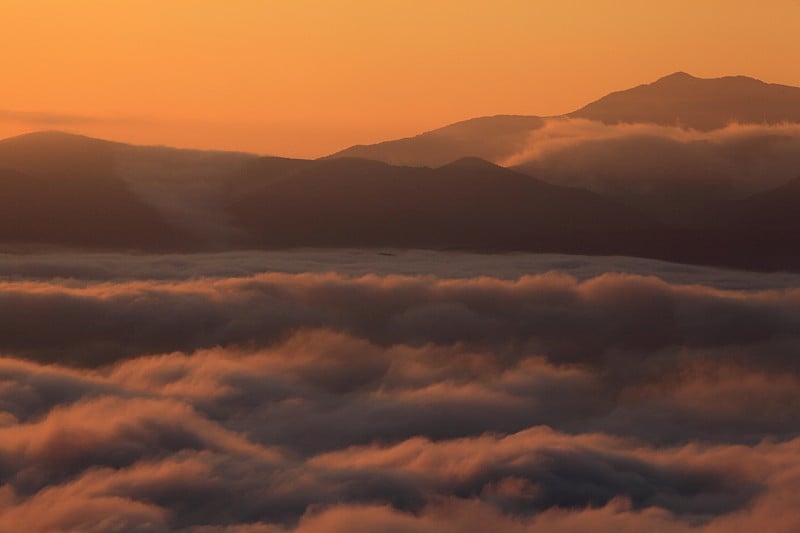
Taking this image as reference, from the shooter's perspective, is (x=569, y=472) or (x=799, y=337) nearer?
(x=569, y=472)

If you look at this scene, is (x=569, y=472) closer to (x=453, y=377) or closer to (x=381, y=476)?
(x=381, y=476)

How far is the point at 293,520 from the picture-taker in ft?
162

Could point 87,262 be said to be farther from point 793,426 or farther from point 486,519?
point 486,519

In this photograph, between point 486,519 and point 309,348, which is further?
point 309,348

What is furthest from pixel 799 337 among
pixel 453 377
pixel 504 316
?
pixel 453 377

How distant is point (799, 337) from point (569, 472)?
181 feet

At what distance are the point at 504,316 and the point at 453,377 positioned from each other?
88.0 ft

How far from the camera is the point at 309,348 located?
9925 cm

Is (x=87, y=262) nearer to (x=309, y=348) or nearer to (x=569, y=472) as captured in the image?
(x=309, y=348)

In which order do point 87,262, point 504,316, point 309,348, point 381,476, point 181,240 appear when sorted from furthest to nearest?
point 181,240 → point 87,262 → point 504,316 → point 309,348 → point 381,476

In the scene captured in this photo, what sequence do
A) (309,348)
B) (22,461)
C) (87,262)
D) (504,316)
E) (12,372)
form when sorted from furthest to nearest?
(87,262)
(504,316)
(309,348)
(12,372)
(22,461)

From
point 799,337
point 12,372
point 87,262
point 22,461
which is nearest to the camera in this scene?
point 22,461

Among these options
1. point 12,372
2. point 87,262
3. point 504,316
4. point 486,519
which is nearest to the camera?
point 486,519

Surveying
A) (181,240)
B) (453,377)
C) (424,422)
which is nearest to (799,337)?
(453,377)
